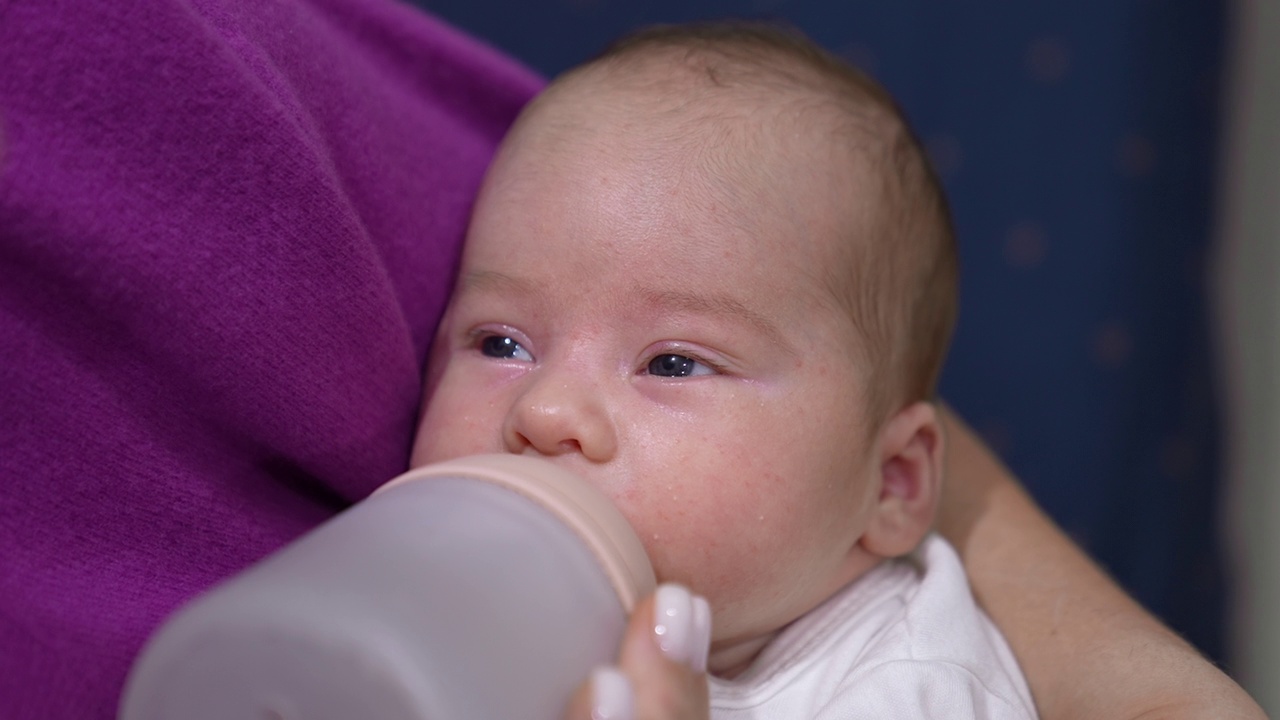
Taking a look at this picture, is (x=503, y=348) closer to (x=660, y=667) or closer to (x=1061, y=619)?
(x=660, y=667)

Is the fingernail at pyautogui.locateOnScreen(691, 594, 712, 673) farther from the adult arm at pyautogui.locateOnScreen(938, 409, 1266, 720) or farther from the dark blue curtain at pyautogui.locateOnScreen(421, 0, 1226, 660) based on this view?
the dark blue curtain at pyautogui.locateOnScreen(421, 0, 1226, 660)

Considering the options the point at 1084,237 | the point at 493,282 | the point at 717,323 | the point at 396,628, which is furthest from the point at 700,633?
the point at 1084,237

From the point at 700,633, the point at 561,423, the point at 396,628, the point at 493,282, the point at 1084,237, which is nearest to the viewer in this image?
the point at 396,628

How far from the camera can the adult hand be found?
24.8 inches

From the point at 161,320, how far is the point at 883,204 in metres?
0.60

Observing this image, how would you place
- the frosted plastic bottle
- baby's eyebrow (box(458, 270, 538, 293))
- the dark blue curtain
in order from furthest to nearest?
1. the dark blue curtain
2. baby's eyebrow (box(458, 270, 538, 293))
3. the frosted plastic bottle

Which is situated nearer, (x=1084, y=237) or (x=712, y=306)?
(x=712, y=306)

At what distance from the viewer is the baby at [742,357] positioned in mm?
869

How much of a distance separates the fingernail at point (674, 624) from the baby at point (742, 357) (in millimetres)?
157

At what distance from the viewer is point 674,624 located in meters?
0.67

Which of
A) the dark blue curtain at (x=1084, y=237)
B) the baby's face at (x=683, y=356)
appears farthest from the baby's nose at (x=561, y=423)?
the dark blue curtain at (x=1084, y=237)

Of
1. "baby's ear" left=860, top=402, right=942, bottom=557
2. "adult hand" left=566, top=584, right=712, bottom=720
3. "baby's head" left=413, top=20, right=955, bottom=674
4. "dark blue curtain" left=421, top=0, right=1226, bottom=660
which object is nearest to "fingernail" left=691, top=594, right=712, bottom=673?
"adult hand" left=566, top=584, right=712, bottom=720

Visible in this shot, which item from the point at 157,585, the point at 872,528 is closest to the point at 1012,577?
the point at 872,528

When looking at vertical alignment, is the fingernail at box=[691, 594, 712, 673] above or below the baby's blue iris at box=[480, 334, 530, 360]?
above
